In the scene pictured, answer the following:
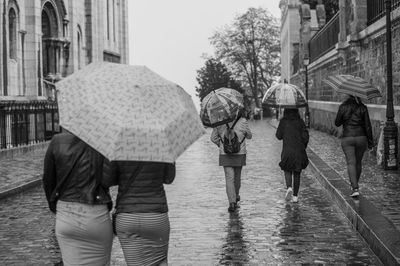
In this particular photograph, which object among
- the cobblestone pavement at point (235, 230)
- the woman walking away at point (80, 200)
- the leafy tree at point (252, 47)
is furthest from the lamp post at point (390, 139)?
the leafy tree at point (252, 47)

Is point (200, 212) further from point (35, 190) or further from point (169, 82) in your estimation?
point (169, 82)

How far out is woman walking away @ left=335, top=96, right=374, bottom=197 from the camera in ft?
36.3

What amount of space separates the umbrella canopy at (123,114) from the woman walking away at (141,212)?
335mm

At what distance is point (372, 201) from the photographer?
35.2ft

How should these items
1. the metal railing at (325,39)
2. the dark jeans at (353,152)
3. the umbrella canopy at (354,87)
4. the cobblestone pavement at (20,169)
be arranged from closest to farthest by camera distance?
the dark jeans at (353,152), the umbrella canopy at (354,87), the cobblestone pavement at (20,169), the metal railing at (325,39)

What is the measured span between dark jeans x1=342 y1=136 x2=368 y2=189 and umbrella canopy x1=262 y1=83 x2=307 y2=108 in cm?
102

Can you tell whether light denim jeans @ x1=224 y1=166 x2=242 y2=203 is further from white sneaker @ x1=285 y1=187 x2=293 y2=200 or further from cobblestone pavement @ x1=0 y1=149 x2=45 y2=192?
cobblestone pavement @ x1=0 y1=149 x2=45 y2=192

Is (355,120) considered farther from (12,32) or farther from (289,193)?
(12,32)

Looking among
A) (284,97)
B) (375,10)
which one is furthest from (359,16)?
(284,97)

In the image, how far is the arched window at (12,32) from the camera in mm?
29344

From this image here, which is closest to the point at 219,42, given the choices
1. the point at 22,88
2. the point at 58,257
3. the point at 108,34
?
the point at 108,34

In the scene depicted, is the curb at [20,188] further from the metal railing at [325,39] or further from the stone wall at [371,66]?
the metal railing at [325,39]

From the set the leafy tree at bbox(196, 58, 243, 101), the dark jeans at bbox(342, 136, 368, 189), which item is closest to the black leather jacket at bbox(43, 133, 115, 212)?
the dark jeans at bbox(342, 136, 368, 189)

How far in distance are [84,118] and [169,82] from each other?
27.8 inches
